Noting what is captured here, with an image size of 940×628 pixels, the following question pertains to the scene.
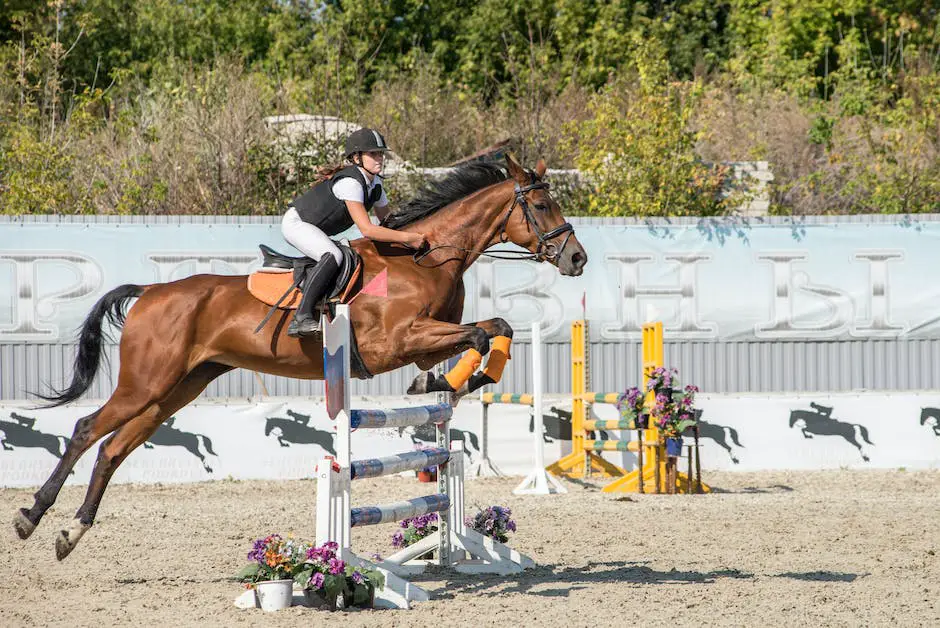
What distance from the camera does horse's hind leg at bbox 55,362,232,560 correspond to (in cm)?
625

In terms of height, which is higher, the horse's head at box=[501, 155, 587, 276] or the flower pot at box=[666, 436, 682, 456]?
the horse's head at box=[501, 155, 587, 276]

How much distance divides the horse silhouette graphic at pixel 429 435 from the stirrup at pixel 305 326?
4.36 metres

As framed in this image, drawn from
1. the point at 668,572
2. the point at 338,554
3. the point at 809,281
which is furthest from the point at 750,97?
the point at 338,554

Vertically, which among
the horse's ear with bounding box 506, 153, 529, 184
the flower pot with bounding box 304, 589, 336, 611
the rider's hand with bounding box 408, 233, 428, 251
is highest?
the horse's ear with bounding box 506, 153, 529, 184

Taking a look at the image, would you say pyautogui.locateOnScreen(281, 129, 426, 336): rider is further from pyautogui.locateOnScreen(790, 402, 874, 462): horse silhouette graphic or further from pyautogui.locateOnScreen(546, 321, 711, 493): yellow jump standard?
pyautogui.locateOnScreen(790, 402, 874, 462): horse silhouette graphic

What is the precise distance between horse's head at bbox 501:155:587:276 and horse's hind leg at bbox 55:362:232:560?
1.85 metres

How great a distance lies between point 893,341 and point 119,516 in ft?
25.1

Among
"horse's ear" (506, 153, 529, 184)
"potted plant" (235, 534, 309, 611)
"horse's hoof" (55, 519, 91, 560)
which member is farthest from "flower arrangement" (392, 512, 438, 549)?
"horse's ear" (506, 153, 529, 184)

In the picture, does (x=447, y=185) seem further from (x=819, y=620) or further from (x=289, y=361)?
(x=819, y=620)

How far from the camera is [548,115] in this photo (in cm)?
1864

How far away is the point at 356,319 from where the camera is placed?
606cm

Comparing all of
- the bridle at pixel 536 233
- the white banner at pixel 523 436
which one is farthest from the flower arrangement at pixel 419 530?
the white banner at pixel 523 436

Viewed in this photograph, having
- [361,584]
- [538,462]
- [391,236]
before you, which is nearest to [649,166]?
[538,462]

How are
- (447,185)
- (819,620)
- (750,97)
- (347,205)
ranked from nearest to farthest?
(819,620), (347,205), (447,185), (750,97)
